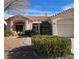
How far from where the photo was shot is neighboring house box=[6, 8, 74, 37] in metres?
16.0

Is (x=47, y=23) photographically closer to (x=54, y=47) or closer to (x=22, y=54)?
(x=22, y=54)

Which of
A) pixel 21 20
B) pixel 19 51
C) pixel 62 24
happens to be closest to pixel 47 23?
pixel 62 24

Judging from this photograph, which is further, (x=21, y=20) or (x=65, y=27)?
(x=21, y=20)

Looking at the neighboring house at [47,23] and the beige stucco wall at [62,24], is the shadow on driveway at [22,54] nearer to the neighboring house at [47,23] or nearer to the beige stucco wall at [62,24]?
the neighboring house at [47,23]

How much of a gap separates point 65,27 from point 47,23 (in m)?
3.71

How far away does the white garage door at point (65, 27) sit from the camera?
49.9 feet

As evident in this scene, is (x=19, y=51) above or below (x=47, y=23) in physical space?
below

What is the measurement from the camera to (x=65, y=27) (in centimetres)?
1598

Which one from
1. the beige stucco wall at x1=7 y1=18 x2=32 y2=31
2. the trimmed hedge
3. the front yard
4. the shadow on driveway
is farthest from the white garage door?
the trimmed hedge
